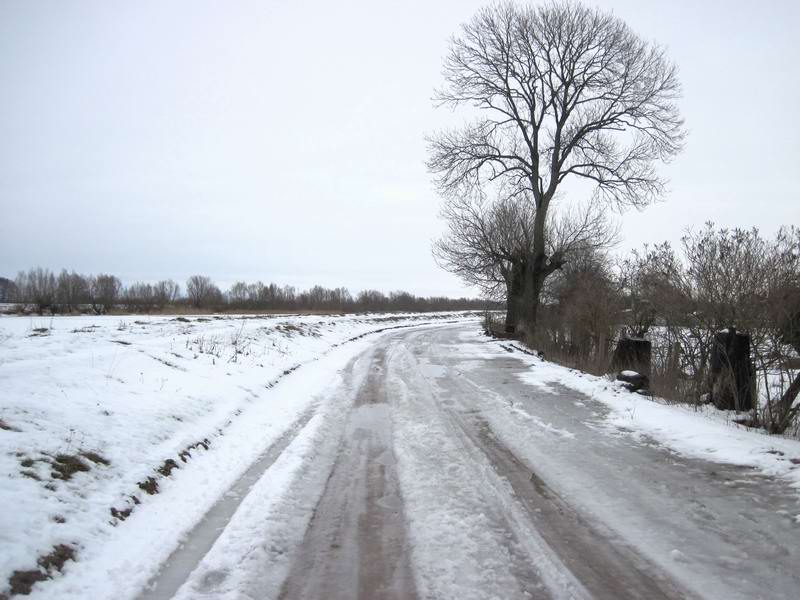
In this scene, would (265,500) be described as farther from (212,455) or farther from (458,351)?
(458,351)

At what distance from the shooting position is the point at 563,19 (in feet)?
71.6

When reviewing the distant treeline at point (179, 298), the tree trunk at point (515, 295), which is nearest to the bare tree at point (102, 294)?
the distant treeline at point (179, 298)

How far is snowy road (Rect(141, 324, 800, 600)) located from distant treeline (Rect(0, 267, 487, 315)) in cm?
3055

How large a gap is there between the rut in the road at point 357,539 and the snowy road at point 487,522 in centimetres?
1

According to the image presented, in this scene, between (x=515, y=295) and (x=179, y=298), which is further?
(x=179, y=298)

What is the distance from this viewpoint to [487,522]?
4.09m

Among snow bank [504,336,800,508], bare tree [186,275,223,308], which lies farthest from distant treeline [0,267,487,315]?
snow bank [504,336,800,508]

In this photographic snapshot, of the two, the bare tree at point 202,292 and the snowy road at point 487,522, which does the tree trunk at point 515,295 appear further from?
the bare tree at point 202,292

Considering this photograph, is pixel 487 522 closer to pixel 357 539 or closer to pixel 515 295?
pixel 357 539

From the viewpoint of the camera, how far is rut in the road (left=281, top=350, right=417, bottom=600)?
3.18 m

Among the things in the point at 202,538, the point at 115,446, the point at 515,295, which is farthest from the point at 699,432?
the point at 515,295

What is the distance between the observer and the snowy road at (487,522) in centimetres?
323

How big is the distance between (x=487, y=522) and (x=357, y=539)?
1.06 metres

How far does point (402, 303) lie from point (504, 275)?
65.1 meters
